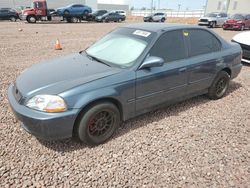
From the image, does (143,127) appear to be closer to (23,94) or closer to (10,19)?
(23,94)

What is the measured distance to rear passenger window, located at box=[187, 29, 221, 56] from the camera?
149 inches

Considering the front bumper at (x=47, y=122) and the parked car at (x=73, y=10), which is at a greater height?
the front bumper at (x=47, y=122)

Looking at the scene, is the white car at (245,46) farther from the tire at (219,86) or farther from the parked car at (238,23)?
the parked car at (238,23)

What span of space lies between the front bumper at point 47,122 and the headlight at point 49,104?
49mm

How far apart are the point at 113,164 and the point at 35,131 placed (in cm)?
104

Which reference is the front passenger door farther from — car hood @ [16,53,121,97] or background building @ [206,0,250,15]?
background building @ [206,0,250,15]

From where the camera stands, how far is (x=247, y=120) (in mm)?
3773

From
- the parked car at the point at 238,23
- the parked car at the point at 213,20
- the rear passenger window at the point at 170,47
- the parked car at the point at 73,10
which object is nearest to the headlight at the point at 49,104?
the rear passenger window at the point at 170,47

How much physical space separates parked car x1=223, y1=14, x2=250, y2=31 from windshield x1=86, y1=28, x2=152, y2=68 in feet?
64.5

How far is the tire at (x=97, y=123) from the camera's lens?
2.74 meters

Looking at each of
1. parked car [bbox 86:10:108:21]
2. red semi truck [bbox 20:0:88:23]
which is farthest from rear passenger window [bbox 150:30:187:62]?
parked car [bbox 86:10:108:21]

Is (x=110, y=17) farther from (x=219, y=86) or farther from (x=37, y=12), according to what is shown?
(x=219, y=86)

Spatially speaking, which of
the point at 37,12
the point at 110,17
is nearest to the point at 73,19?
the point at 37,12

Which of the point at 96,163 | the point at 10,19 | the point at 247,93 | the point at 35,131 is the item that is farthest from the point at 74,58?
the point at 10,19
